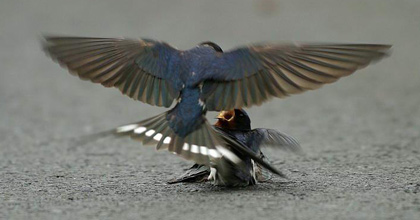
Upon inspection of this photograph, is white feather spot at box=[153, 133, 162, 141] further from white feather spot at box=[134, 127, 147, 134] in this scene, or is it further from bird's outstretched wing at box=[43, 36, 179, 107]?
bird's outstretched wing at box=[43, 36, 179, 107]

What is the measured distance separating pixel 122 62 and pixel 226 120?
73 centimetres

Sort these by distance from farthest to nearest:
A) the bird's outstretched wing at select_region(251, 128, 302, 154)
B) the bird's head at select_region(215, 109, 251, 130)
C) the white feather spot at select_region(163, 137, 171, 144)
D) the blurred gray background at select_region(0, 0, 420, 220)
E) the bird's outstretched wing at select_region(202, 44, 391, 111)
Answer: the bird's head at select_region(215, 109, 251, 130)
the bird's outstretched wing at select_region(251, 128, 302, 154)
the bird's outstretched wing at select_region(202, 44, 391, 111)
the white feather spot at select_region(163, 137, 171, 144)
the blurred gray background at select_region(0, 0, 420, 220)

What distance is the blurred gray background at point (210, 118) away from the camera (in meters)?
4.11

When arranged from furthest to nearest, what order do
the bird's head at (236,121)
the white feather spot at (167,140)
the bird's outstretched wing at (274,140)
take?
the bird's head at (236,121) → the bird's outstretched wing at (274,140) → the white feather spot at (167,140)

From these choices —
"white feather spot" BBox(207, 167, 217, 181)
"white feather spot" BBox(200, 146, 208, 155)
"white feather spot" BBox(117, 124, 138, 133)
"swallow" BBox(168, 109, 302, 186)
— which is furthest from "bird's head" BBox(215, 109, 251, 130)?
"white feather spot" BBox(117, 124, 138, 133)

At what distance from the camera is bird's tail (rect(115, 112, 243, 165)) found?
414 cm

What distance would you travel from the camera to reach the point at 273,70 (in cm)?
448

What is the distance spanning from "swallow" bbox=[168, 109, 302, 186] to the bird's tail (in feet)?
0.45

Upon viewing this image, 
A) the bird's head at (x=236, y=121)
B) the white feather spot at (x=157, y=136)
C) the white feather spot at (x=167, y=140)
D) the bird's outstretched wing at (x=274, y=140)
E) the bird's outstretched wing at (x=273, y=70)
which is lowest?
the white feather spot at (x=167, y=140)

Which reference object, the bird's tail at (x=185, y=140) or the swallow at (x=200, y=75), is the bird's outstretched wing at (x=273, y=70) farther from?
the bird's tail at (x=185, y=140)

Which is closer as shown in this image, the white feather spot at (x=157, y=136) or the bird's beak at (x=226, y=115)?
the white feather spot at (x=157, y=136)

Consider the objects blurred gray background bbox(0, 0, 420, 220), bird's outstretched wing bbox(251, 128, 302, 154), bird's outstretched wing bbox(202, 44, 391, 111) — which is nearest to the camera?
blurred gray background bbox(0, 0, 420, 220)

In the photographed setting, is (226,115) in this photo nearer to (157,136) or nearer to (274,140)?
(274,140)

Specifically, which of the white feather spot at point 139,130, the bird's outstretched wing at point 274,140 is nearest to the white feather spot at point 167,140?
the white feather spot at point 139,130
